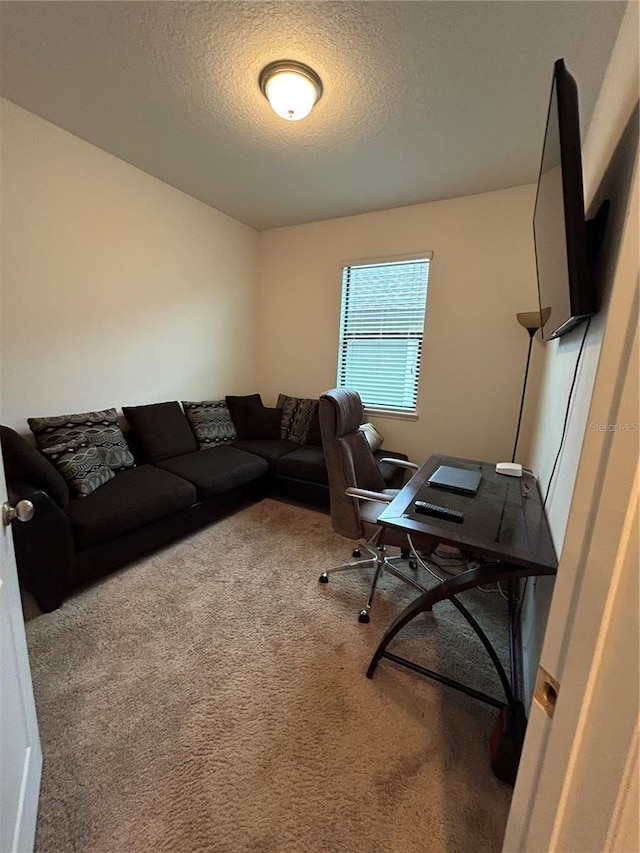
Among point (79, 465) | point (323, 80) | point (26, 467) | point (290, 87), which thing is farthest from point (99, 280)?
point (323, 80)

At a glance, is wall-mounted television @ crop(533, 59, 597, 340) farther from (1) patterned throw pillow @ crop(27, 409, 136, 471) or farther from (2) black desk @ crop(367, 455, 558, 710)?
(1) patterned throw pillow @ crop(27, 409, 136, 471)

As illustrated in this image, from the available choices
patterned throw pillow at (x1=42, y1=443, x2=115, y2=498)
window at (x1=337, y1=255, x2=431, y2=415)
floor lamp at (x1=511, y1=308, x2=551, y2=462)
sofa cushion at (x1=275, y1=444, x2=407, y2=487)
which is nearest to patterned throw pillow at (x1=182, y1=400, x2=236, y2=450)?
sofa cushion at (x1=275, y1=444, x2=407, y2=487)

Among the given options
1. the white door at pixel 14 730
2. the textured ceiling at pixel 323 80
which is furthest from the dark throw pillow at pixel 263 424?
the white door at pixel 14 730

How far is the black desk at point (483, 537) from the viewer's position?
115cm

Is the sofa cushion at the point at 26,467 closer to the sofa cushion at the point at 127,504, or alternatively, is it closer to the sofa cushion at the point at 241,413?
the sofa cushion at the point at 127,504

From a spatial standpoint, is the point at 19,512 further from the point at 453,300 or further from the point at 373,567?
the point at 453,300

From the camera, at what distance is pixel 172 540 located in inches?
99.7

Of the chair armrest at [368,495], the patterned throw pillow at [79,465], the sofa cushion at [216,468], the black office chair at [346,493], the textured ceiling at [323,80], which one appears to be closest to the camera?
the textured ceiling at [323,80]

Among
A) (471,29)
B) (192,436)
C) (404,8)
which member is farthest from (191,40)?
(192,436)

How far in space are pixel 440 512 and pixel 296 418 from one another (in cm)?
258

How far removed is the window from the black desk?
184cm

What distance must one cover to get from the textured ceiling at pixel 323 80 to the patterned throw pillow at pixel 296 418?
6.68 ft

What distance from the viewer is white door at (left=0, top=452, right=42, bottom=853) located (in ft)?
2.60

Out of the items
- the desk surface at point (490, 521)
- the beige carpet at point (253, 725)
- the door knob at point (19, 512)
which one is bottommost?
the beige carpet at point (253, 725)
